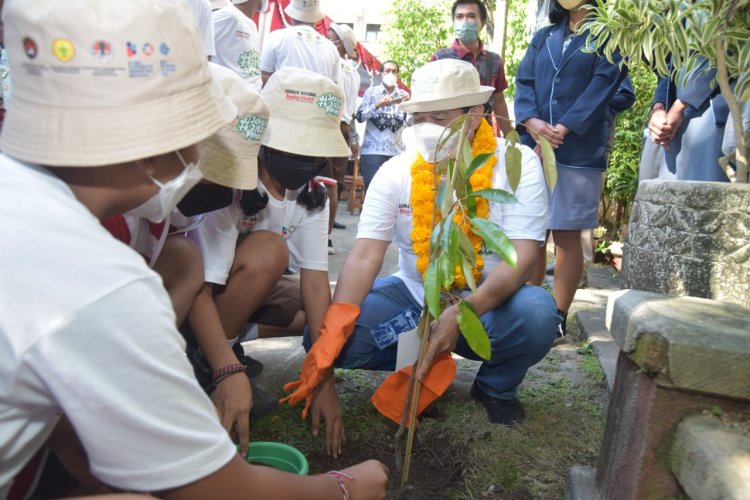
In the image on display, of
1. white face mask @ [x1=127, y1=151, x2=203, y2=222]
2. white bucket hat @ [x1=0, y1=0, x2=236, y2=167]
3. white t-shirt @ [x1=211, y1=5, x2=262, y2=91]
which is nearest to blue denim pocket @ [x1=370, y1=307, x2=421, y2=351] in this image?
white face mask @ [x1=127, y1=151, x2=203, y2=222]

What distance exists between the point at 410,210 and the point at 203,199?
0.95 metres

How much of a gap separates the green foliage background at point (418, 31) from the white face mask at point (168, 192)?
1410cm

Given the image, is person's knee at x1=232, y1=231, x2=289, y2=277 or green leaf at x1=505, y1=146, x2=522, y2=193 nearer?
green leaf at x1=505, y1=146, x2=522, y2=193

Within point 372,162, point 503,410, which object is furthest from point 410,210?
point 372,162

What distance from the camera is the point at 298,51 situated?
12.8 ft

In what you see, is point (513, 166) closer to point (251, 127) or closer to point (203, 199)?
point (251, 127)

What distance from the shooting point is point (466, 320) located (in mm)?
1478

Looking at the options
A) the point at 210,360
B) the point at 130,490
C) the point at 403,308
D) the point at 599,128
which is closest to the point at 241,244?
the point at 210,360

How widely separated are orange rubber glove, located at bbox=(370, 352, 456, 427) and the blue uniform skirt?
136 centimetres

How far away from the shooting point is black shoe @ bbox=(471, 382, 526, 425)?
221cm

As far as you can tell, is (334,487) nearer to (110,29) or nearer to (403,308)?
(110,29)

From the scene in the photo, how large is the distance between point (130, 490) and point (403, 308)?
152 cm

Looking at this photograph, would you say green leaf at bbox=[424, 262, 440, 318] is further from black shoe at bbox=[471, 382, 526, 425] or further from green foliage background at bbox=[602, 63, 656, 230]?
green foliage background at bbox=[602, 63, 656, 230]

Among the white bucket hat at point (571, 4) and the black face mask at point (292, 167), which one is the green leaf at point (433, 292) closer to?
the black face mask at point (292, 167)
